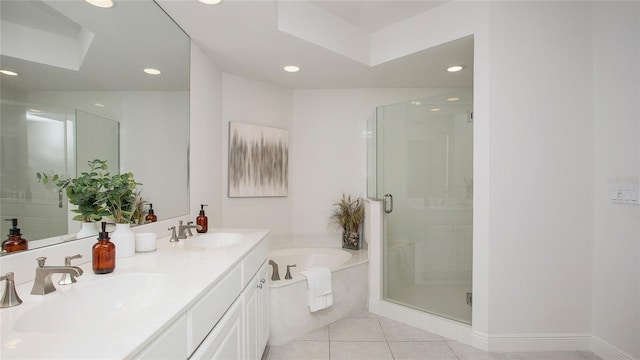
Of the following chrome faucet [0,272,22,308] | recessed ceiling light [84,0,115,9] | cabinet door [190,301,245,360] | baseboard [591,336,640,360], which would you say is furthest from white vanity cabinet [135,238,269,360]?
baseboard [591,336,640,360]

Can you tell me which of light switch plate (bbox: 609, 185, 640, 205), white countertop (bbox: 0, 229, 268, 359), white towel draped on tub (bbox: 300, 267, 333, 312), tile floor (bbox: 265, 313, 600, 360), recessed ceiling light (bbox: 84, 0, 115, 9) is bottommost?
tile floor (bbox: 265, 313, 600, 360)

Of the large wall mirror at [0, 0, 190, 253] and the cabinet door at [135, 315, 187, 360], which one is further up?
the large wall mirror at [0, 0, 190, 253]

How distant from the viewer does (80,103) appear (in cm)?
129

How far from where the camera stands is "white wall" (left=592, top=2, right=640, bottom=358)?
185 centimetres

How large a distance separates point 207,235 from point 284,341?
96cm

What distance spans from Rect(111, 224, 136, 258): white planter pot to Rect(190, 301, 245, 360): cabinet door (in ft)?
1.75

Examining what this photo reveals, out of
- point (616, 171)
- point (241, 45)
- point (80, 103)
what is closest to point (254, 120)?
point (241, 45)

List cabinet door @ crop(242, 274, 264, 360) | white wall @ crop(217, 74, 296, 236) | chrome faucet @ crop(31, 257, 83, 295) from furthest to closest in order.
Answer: white wall @ crop(217, 74, 296, 236)
cabinet door @ crop(242, 274, 264, 360)
chrome faucet @ crop(31, 257, 83, 295)

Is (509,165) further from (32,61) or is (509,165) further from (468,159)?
(32,61)

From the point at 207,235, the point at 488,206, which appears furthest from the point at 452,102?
the point at 207,235

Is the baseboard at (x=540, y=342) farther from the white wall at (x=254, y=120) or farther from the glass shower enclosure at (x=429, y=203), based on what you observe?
the white wall at (x=254, y=120)

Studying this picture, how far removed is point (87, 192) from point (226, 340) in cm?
83

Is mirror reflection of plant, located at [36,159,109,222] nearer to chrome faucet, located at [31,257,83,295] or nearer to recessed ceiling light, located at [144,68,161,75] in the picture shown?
chrome faucet, located at [31,257,83,295]

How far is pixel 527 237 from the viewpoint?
2.11 meters
